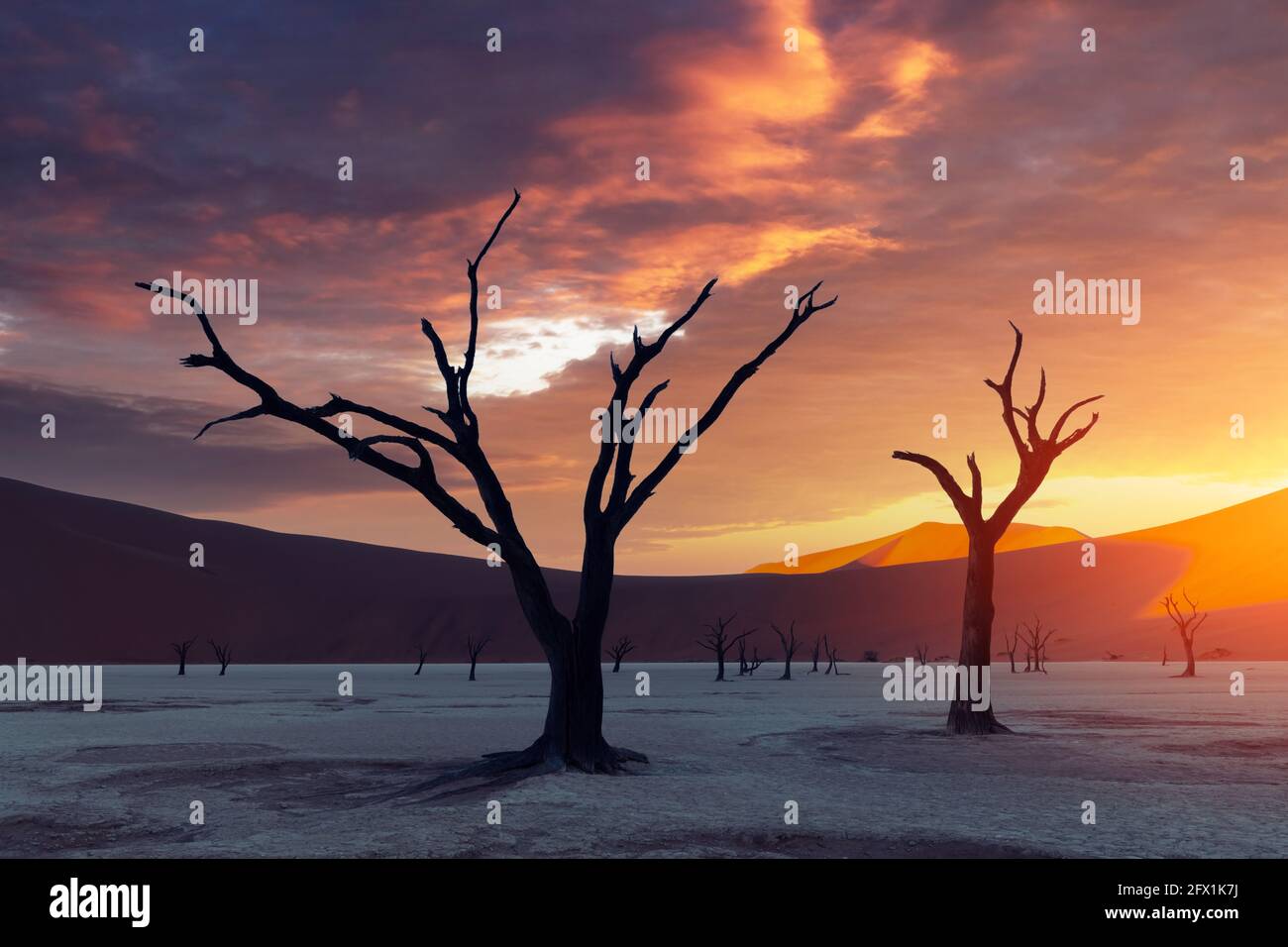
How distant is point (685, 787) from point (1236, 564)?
17698 cm

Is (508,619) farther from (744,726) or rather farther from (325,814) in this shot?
(325,814)

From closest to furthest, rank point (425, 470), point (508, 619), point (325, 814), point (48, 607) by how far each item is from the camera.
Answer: point (325, 814), point (425, 470), point (48, 607), point (508, 619)

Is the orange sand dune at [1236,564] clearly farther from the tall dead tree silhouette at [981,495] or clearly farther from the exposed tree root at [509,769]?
the exposed tree root at [509,769]

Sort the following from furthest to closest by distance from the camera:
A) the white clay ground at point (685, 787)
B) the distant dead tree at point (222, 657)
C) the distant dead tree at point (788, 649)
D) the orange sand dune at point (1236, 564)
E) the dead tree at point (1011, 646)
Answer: the orange sand dune at point (1236, 564) < the dead tree at point (1011, 646) < the distant dead tree at point (222, 657) < the distant dead tree at point (788, 649) < the white clay ground at point (685, 787)

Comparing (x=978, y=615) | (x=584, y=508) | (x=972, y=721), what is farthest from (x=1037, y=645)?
(x=584, y=508)

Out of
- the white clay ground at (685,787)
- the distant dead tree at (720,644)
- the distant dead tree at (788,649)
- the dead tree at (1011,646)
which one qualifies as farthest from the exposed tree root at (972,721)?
the dead tree at (1011,646)

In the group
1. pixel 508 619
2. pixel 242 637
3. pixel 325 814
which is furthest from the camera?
pixel 508 619

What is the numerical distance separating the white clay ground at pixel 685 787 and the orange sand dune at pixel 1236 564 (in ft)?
443

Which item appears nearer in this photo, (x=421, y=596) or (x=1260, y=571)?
(x=1260, y=571)

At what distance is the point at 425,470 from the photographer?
21.0 metres

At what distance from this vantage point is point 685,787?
18.5 m

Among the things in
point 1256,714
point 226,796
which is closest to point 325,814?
point 226,796

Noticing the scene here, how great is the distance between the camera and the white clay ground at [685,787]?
1348 centimetres

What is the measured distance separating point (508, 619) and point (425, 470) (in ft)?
503
